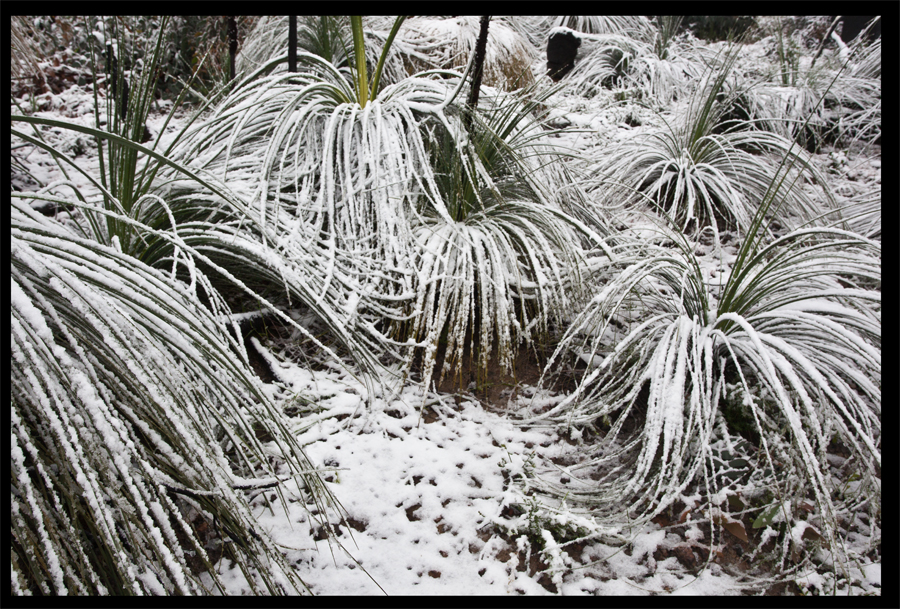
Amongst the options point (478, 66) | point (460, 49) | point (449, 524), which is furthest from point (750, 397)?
point (460, 49)

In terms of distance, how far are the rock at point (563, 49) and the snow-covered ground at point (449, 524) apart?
426 centimetres

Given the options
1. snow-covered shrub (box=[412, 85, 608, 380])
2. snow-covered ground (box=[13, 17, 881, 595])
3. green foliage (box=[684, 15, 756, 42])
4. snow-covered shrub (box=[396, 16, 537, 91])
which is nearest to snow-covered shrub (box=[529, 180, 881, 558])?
snow-covered ground (box=[13, 17, 881, 595])

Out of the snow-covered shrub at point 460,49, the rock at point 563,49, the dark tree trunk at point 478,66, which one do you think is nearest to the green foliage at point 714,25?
the rock at point 563,49

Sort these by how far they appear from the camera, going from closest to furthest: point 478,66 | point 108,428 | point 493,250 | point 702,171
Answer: point 108,428 → point 493,250 → point 478,66 → point 702,171

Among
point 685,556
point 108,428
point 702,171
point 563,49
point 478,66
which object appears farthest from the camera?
point 563,49

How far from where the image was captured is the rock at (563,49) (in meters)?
4.79

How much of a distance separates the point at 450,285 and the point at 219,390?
790mm

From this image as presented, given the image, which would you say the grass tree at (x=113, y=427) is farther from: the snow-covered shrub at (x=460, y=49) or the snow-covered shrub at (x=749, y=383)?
the snow-covered shrub at (x=460, y=49)

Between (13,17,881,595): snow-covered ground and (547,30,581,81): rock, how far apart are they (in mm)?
4257

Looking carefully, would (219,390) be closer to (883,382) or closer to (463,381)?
(463,381)

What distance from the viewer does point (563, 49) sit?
483 centimetres

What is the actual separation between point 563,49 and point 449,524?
4.87 meters

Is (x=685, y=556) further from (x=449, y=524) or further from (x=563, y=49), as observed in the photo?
(x=563, y=49)

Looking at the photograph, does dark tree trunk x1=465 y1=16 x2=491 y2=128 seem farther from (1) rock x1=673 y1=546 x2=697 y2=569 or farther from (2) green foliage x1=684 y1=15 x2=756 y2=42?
(2) green foliage x1=684 y1=15 x2=756 y2=42
